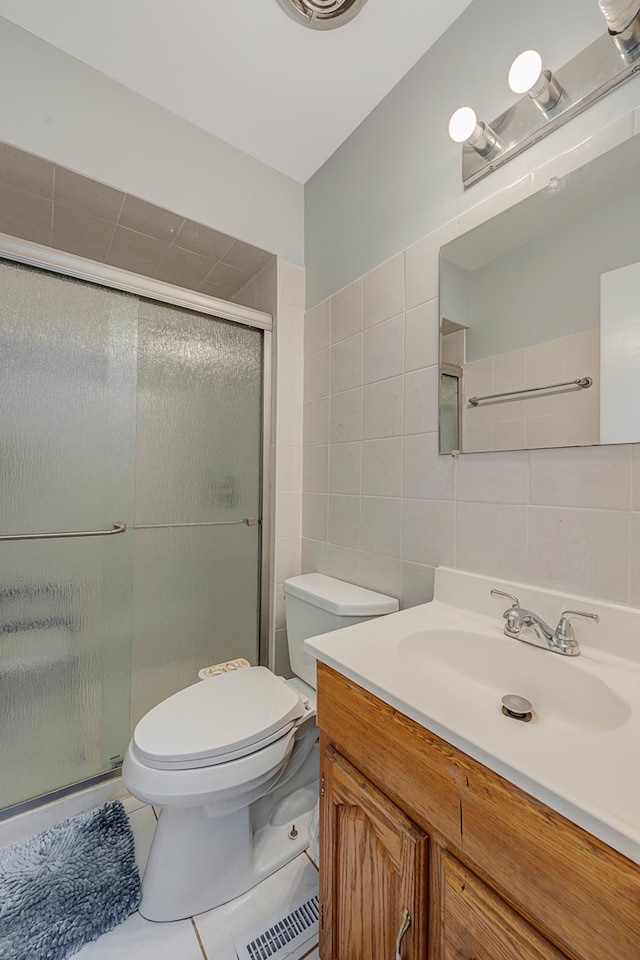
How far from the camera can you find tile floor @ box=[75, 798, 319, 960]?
0.91 meters

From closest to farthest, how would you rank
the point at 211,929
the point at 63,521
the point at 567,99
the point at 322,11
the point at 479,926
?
1. the point at 479,926
2. the point at 567,99
3. the point at 211,929
4. the point at 322,11
5. the point at 63,521

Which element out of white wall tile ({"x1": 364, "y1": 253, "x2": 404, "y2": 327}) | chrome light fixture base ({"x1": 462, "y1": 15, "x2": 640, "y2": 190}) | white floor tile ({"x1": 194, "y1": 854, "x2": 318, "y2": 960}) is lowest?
white floor tile ({"x1": 194, "y1": 854, "x2": 318, "y2": 960})

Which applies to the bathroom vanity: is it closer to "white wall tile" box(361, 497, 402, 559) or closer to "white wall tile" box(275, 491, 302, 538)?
"white wall tile" box(361, 497, 402, 559)

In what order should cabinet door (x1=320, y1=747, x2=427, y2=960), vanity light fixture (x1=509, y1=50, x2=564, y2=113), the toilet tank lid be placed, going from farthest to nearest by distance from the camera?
the toilet tank lid → vanity light fixture (x1=509, y1=50, x2=564, y2=113) → cabinet door (x1=320, y1=747, x2=427, y2=960)

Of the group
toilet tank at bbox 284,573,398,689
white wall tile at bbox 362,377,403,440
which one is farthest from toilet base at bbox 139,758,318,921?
white wall tile at bbox 362,377,403,440

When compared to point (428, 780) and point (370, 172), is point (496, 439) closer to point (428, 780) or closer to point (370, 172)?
point (428, 780)

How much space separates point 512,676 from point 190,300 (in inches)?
62.3

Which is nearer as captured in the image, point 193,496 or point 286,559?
point 193,496

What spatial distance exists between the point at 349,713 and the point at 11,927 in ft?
3.32

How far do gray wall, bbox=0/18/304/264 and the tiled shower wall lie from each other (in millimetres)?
476

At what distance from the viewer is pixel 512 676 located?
830 millimetres

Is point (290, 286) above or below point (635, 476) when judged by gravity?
above

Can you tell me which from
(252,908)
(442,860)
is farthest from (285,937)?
(442,860)

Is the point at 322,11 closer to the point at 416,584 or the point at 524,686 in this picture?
the point at 416,584
